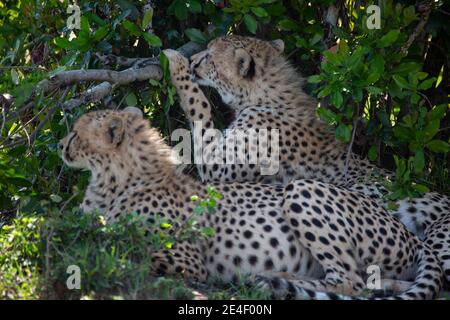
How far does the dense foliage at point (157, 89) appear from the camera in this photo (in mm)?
4418

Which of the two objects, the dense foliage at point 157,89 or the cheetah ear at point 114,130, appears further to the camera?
the cheetah ear at point 114,130

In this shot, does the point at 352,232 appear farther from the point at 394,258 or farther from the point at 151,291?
the point at 151,291

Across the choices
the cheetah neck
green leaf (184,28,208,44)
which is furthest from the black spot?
green leaf (184,28,208,44)

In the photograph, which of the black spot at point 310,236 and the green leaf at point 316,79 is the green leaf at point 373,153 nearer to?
the green leaf at point 316,79

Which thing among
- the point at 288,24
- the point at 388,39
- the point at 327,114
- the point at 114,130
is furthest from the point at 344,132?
the point at 114,130

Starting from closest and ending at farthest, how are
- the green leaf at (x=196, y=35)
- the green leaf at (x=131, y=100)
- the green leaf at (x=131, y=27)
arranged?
the green leaf at (x=131, y=27) → the green leaf at (x=131, y=100) → the green leaf at (x=196, y=35)

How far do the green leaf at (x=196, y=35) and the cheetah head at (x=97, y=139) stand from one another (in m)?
1.14

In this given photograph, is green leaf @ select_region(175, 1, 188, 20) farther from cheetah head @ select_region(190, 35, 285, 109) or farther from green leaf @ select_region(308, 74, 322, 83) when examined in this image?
green leaf @ select_region(308, 74, 322, 83)

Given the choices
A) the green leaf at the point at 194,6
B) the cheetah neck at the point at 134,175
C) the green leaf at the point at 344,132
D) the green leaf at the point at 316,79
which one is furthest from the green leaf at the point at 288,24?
the cheetah neck at the point at 134,175

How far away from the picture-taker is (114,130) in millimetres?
5074

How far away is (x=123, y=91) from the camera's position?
20.2 ft

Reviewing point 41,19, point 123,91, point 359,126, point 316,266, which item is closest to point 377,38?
point 359,126

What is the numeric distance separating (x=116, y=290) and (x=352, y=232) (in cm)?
144

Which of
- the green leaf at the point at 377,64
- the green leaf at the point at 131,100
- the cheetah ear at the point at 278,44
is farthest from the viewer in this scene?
the cheetah ear at the point at 278,44
